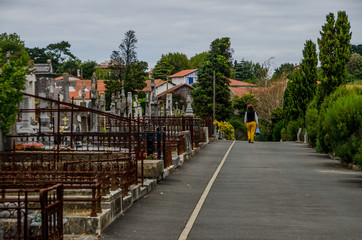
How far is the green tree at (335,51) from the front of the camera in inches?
1299

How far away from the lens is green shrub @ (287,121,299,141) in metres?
48.9

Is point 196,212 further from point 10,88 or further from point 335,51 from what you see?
point 335,51

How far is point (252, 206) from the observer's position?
11750 mm

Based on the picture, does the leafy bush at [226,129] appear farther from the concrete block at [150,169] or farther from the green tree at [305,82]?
the concrete block at [150,169]

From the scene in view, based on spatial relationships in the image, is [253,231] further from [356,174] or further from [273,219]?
[356,174]

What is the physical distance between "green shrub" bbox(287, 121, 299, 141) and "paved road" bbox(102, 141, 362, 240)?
2945cm

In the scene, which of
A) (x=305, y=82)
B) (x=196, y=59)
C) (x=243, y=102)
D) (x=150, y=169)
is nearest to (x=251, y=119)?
(x=150, y=169)

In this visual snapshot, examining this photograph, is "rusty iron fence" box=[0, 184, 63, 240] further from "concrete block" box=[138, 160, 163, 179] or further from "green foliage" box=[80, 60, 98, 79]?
"green foliage" box=[80, 60, 98, 79]

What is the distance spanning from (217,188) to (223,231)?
17.7 ft

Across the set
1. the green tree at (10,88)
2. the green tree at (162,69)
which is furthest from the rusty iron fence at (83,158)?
the green tree at (162,69)

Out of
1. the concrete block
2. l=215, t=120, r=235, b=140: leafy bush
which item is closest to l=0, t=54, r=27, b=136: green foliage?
the concrete block

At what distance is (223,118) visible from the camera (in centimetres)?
6644

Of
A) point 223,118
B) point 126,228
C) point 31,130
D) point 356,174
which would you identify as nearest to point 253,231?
point 126,228

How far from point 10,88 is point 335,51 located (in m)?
25.2
